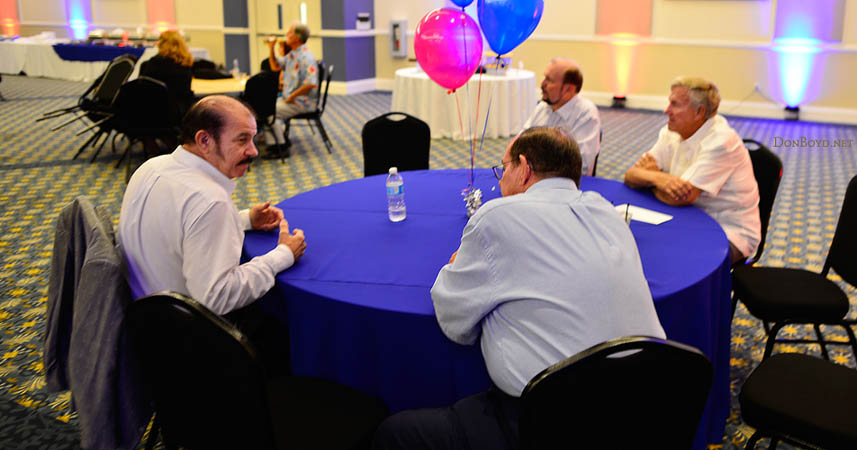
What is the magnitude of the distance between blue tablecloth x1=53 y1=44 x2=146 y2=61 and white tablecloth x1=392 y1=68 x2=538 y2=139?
5941mm

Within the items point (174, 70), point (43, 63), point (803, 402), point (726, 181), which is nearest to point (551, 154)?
point (803, 402)

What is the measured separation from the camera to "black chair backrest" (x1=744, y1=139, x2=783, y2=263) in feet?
10.9

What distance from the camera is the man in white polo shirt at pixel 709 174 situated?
3037 mm

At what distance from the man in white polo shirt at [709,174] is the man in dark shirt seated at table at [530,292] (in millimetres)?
1313

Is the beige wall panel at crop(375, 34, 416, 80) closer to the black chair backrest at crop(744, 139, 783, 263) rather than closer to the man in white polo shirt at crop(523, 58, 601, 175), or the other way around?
the man in white polo shirt at crop(523, 58, 601, 175)

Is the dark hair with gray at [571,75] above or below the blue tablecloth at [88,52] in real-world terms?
below

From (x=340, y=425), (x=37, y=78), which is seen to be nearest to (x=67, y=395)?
(x=340, y=425)

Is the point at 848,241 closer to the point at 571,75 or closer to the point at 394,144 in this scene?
the point at 571,75

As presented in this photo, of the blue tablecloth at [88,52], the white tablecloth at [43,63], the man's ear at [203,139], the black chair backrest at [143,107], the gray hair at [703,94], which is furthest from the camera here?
the white tablecloth at [43,63]

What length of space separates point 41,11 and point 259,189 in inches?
541

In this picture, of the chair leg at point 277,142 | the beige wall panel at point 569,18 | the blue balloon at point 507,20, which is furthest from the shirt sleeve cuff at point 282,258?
the beige wall panel at point 569,18

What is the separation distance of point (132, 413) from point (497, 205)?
3.94ft

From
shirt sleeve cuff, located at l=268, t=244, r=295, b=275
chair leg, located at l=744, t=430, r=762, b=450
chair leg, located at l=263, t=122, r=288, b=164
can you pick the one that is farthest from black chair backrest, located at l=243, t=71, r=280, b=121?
chair leg, located at l=744, t=430, r=762, b=450

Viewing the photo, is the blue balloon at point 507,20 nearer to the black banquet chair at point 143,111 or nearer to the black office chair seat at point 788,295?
the black office chair seat at point 788,295
